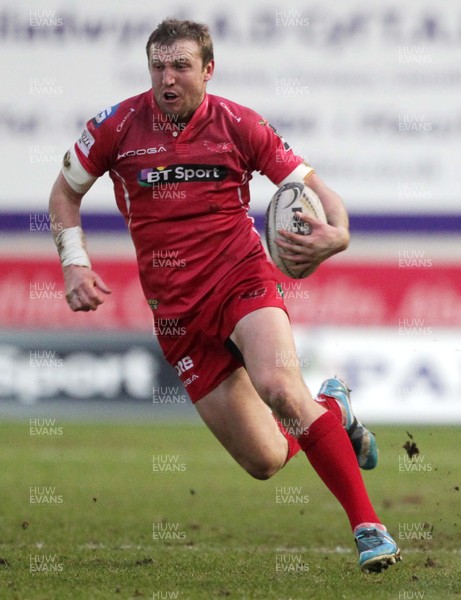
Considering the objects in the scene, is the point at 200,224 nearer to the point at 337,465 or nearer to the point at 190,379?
the point at 190,379

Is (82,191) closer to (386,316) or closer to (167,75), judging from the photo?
(167,75)

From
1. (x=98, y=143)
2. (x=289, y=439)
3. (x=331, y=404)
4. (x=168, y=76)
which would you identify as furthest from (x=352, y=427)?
(x=168, y=76)

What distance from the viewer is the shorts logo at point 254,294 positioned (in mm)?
5652

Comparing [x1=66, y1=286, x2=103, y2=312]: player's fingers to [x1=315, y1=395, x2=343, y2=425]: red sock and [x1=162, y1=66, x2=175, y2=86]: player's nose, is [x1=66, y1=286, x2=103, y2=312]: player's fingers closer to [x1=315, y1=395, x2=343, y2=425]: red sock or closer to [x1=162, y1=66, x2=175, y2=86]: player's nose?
[x1=162, y1=66, x2=175, y2=86]: player's nose

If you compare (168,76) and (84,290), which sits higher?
(168,76)

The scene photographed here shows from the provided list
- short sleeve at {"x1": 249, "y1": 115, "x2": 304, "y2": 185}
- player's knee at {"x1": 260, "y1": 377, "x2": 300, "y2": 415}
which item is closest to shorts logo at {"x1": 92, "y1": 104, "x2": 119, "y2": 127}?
A: short sleeve at {"x1": 249, "y1": 115, "x2": 304, "y2": 185}

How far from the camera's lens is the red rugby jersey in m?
5.79

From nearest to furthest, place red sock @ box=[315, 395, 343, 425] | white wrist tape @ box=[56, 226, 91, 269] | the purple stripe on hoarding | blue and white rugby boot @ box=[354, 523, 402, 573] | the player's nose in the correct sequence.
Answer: blue and white rugby boot @ box=[354, 523, 402, 573] < the player's nose < white wrist tape @ box=[56, 226, 91, 269] < red sock @ box=[315, 395, 343, 425] < the purple stripe on hoarding

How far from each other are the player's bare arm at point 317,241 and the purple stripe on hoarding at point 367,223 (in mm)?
8552

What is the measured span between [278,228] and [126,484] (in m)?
4.55

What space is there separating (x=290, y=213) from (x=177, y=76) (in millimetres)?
817

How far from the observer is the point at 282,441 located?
6.08m

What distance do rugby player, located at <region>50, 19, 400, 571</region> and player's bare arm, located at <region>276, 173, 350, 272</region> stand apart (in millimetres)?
11

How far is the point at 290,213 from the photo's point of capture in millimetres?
5562
